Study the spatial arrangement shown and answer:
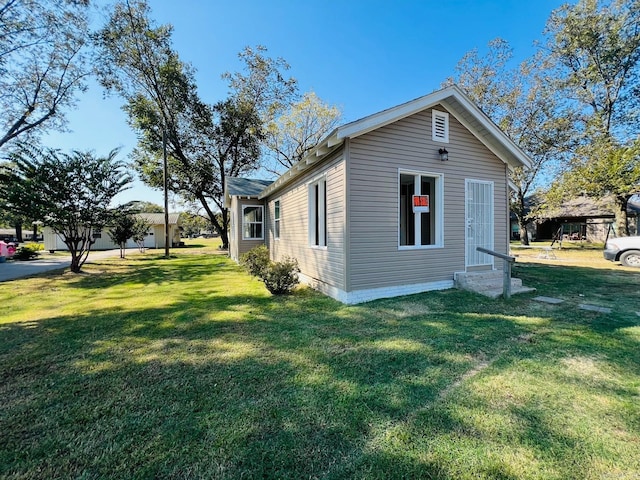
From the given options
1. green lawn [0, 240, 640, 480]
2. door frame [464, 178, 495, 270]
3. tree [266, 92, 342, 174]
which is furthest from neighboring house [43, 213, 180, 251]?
door frame [464, 178, 495, 270]

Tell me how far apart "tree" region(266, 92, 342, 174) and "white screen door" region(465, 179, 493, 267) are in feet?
49.7

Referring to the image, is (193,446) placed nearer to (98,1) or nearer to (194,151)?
(98,1)

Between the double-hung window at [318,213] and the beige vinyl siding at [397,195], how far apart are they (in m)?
1.28

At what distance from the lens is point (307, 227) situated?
771 cm

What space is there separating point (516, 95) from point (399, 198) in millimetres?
17973

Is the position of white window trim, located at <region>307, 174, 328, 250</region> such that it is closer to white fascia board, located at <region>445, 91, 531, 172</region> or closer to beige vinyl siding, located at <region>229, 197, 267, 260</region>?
white fascia board, located at <region>445, 91, 531, 172</region>

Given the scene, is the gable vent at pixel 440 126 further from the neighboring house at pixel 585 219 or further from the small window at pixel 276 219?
the neighboring house at pixel 585 219

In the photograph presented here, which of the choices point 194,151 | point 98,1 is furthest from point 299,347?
point 194,151

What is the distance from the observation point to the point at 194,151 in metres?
21.7

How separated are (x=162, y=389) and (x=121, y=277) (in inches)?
360

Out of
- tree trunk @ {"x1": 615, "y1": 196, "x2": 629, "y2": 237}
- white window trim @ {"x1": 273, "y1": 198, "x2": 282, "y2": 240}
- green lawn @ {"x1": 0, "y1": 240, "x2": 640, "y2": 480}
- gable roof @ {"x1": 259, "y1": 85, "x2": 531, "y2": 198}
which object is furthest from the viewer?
tree trunk @ {"x1": 615, "y1": 196, "x2": 629, "y2": 237}

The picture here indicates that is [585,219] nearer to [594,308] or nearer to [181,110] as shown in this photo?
[594,308]

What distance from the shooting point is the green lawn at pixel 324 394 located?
74.7 inches

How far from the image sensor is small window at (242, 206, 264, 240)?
13.9m
